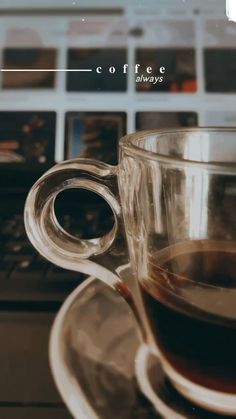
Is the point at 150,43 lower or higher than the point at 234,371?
higher

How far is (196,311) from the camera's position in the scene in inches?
7.5

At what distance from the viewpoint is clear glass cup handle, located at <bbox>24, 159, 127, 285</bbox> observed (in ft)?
0.69

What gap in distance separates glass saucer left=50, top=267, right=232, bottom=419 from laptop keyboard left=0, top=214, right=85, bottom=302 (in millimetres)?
27

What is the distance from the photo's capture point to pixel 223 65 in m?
0.41

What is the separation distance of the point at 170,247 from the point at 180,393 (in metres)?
0.06

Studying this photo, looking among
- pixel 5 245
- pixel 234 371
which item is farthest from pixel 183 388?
pixel 5 245

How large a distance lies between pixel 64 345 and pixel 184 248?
0.07 metres

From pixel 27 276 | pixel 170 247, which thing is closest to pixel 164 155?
Result: pixel 170 247

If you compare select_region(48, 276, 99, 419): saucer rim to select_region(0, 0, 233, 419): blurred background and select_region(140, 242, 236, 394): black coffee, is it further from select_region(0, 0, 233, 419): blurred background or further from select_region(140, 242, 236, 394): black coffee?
select_region(0, 0, 233, 419): blurred background

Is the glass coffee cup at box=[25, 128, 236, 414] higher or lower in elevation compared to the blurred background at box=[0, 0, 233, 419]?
lower

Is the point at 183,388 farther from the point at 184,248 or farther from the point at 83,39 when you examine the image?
the point at 83,39

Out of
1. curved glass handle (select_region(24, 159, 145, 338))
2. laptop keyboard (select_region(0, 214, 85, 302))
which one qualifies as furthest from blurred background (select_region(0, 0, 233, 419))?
curved glass handle (select_region(24, 159, 145, 338))

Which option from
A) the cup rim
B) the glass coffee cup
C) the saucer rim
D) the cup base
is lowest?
the cup base

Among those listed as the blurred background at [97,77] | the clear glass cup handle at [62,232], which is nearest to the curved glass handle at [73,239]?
the clear glass cup handle at [62,232]
